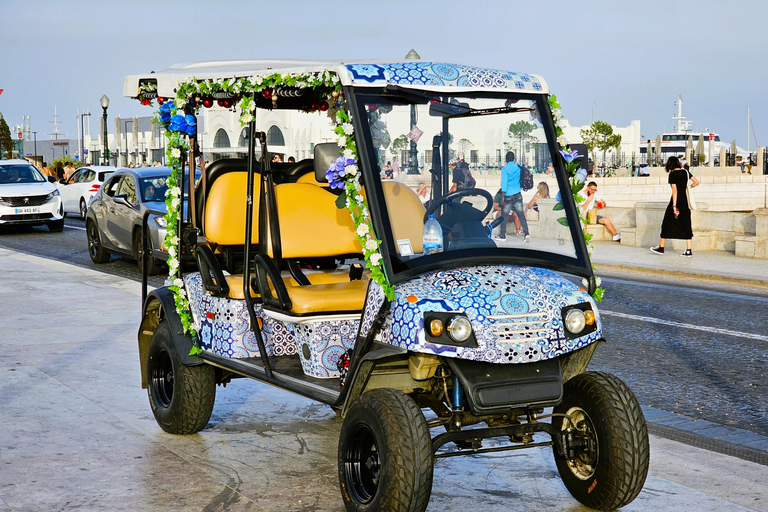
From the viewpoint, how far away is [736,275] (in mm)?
14461

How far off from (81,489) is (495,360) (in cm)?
222

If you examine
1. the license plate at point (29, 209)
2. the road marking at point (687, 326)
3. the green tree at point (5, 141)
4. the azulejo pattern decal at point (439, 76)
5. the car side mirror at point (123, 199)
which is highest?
the green tree at point (5, 141)

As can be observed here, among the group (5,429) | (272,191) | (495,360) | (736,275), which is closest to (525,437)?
(495,360)

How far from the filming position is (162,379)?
19.9 feet

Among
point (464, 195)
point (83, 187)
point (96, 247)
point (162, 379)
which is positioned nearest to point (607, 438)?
point (464, 195)

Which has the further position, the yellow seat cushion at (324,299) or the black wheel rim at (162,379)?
the black wheel rim at (162,379)

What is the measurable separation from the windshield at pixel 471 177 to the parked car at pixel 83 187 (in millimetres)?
22300

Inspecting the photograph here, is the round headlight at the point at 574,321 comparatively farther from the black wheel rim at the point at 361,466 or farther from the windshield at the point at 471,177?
the black wheel rim at the point at 361,466

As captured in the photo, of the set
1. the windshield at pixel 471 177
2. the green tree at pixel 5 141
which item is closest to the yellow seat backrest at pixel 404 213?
the windshield at pixel 471 177

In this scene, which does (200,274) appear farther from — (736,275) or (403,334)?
(736,275)

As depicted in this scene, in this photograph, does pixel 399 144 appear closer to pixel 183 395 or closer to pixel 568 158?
pixel 568 158

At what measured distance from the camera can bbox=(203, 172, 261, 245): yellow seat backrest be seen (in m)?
6.02

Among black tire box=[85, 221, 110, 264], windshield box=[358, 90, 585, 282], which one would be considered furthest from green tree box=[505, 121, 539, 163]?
black tire box=[85, 221, 110, 264]

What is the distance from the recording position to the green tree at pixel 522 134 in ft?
15.8
